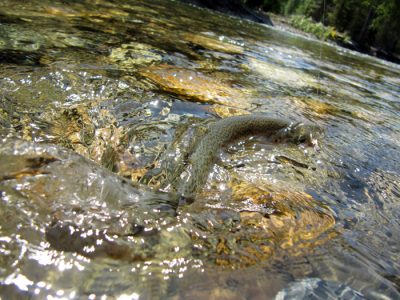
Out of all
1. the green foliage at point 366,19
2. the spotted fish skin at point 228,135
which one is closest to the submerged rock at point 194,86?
the spotted fish skin at point 228,135

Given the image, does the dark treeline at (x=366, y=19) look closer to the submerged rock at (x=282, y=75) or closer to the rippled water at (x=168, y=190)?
the submerged rock at (x=282, y=75)

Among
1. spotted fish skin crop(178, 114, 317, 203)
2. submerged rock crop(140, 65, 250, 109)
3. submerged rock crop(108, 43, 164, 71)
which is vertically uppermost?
spotted fish skin crop(178, 114, 317, 203)

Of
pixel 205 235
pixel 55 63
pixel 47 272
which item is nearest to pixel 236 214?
pixel 205 235

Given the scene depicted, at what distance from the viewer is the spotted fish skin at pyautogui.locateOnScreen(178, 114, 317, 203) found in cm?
261

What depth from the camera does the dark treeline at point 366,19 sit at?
51469 mm

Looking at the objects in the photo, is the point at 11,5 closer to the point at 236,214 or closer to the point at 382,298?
the point at 236,214

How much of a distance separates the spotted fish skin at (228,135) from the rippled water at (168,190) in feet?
0.26

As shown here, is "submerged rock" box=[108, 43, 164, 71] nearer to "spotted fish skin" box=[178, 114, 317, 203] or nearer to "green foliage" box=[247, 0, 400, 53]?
"spotted fish skin" box=[178, 114, 317, 203]

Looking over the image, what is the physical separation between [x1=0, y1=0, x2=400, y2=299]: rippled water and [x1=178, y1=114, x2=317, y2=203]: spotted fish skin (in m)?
0.08

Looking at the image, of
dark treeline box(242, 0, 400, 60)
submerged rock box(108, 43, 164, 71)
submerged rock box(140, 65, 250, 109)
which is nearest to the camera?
submerged rock box(140, 65, 250, 109)

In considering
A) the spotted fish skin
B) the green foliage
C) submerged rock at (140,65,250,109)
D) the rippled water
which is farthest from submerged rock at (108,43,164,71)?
the green foliage

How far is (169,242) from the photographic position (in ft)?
6.15

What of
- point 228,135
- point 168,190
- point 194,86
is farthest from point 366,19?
point 168,190

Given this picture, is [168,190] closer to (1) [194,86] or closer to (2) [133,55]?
(1) [194,86]
